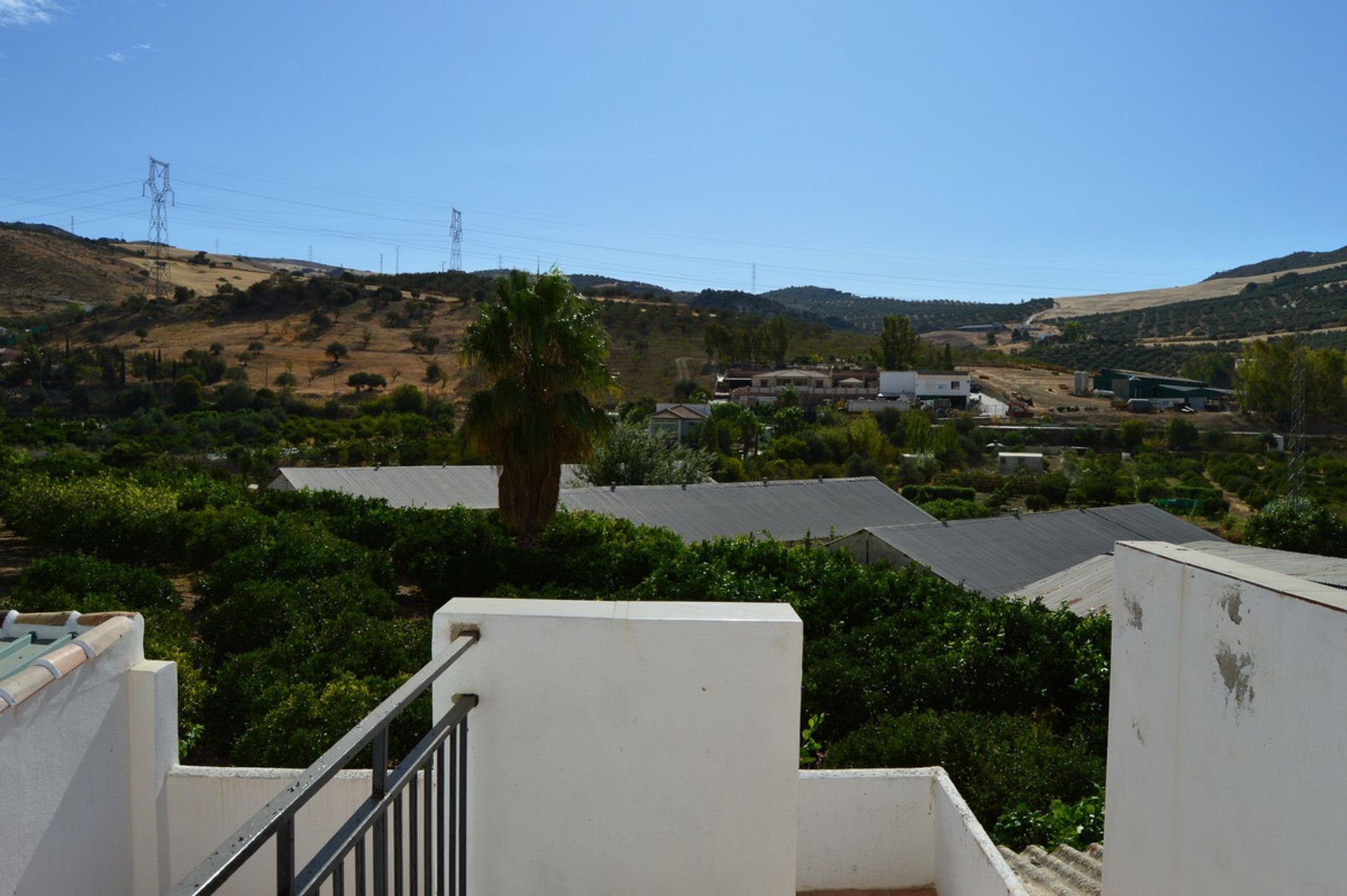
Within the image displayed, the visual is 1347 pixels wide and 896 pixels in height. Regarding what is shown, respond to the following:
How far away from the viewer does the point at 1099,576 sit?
1557cm

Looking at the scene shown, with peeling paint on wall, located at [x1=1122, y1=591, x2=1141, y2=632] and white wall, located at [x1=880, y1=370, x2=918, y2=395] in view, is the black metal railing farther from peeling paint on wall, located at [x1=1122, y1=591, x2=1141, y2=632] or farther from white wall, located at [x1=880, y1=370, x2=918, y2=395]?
white wall, located at [x1=880, y1=370, x2=918, y2=395]

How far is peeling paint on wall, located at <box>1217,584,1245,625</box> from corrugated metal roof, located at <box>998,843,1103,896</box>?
5.32ft

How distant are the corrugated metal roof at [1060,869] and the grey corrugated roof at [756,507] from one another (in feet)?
50.8

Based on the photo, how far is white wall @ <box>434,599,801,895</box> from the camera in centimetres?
303

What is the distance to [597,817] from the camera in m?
3.13

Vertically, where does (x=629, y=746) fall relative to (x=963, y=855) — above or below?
above

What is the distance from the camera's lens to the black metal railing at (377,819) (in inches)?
61.0

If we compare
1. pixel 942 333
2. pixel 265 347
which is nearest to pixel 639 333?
pixel 265 347

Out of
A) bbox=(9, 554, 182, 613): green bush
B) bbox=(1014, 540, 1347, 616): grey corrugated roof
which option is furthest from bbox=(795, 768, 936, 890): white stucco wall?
bbox=(9, 554, 182, 613): green bush

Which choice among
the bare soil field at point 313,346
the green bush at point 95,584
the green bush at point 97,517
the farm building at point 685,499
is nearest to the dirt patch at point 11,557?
the green bush at point 97,517

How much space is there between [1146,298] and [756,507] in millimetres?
148416

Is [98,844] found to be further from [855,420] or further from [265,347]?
[265,347]

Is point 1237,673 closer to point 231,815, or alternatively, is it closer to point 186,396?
point 231,815

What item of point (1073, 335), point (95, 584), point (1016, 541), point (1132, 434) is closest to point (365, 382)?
point (1132, 434)
